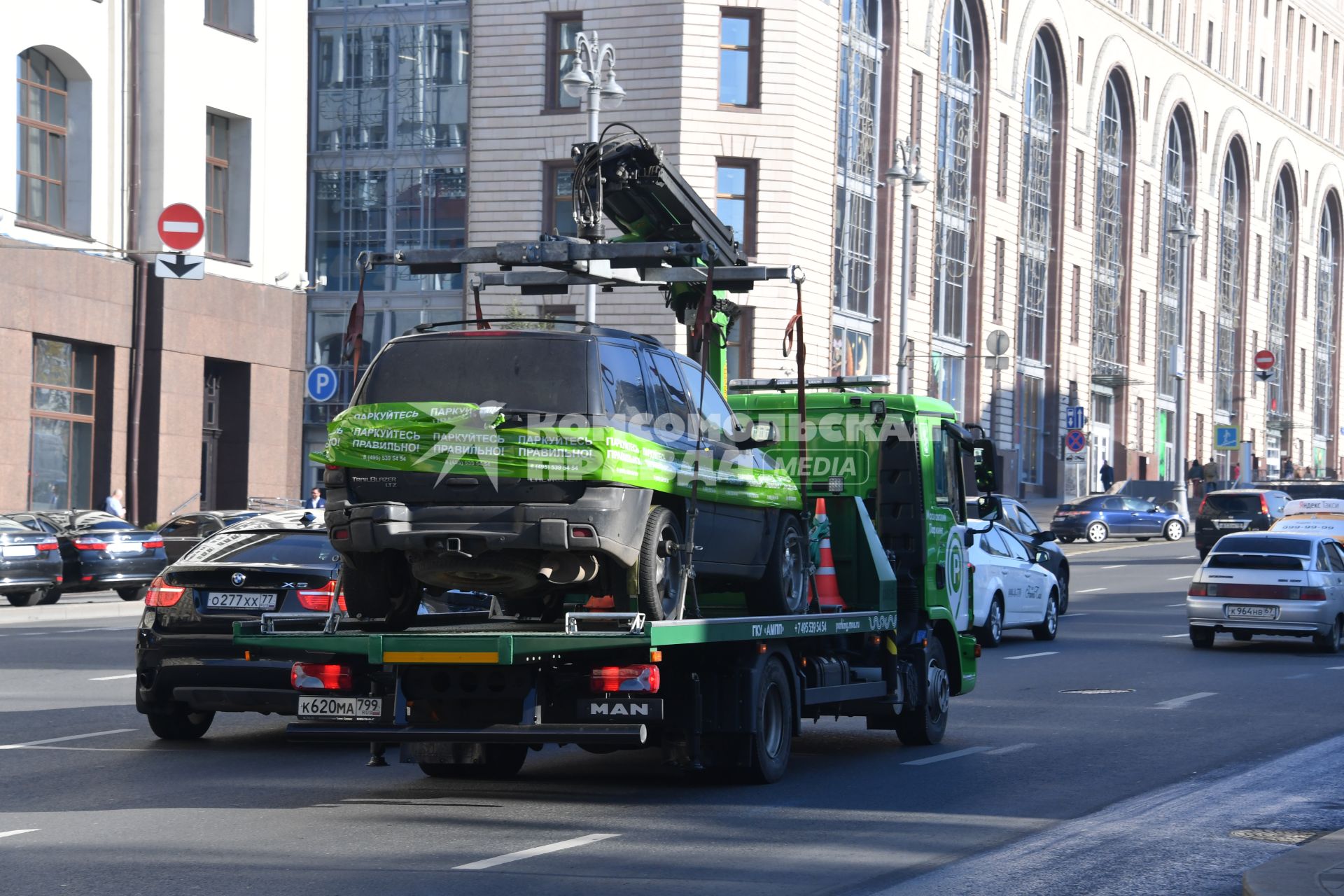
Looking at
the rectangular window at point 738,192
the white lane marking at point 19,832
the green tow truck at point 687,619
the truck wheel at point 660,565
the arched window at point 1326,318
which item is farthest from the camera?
the arched window at point 1326,318

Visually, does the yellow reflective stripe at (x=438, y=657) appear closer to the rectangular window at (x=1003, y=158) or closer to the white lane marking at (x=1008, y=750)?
the white lane marking at (x=1008, y=750)

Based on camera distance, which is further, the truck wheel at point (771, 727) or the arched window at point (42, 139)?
the arched window at point (42, 139)

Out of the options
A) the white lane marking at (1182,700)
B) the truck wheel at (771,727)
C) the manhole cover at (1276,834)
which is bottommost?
the white lane marking at (1182,700)

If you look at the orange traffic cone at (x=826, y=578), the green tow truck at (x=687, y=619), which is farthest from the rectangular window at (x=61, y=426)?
the orange traffic cone at (x=826, y=578)

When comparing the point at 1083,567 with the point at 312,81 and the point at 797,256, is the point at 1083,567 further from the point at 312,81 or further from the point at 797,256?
the point at 312,81

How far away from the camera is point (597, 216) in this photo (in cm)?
1339

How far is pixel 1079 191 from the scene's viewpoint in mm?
74312

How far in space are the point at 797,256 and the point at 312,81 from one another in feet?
50.5

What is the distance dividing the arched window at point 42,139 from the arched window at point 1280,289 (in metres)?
71.4

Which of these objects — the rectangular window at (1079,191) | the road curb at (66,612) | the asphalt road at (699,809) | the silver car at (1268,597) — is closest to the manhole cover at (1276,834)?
the asphalt road at (699,809)

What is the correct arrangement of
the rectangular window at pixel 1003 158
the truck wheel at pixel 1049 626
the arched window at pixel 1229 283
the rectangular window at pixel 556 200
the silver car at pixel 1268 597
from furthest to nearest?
the arched window at pixel 1229 283, the rectangular window at pixel 1003 158, the rectangular window at pixel 556 200, the truck wheel at pixel 1049 626, the silver car at pixel 1268 597

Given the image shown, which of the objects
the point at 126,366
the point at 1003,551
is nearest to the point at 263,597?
the point at 1003,551

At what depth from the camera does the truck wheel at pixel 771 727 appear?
1162cm

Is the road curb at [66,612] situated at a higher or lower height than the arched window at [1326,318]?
lower
